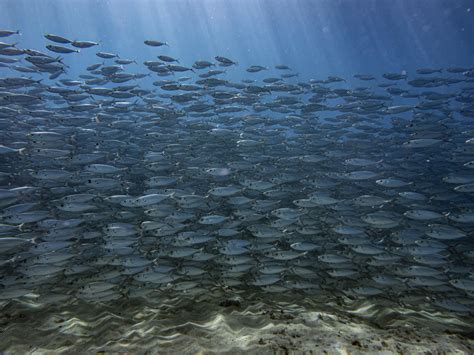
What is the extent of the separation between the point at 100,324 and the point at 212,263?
308 cm

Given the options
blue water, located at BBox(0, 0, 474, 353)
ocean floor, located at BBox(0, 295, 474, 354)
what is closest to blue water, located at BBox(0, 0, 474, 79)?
blue water, located at BBox(0, 0, 474, 353)

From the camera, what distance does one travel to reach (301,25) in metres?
60.5

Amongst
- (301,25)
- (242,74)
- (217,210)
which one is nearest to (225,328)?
(217,210)

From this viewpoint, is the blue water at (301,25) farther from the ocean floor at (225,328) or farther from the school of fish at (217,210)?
the ocean floor at (225,328)

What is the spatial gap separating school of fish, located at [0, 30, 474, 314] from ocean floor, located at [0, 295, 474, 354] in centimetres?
→ 33

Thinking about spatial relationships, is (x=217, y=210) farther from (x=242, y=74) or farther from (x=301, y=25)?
(x=242, y=74)

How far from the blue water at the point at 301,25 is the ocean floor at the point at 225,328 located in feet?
143

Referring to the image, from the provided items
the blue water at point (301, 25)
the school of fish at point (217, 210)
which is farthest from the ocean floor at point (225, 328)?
the blue water at point (301, 25)

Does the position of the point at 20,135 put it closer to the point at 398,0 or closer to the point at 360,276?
the point at 360,276

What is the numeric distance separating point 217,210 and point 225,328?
16.1 ft

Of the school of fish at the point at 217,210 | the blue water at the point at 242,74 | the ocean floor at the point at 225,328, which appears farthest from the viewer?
the school of fish at the point at 217,210

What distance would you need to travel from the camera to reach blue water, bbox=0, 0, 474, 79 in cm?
4356

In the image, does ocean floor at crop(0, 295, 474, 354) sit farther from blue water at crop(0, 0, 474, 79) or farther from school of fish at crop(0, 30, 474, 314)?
blue water at crop(0, 0, 474, 79)

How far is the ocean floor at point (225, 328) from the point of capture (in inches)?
158
